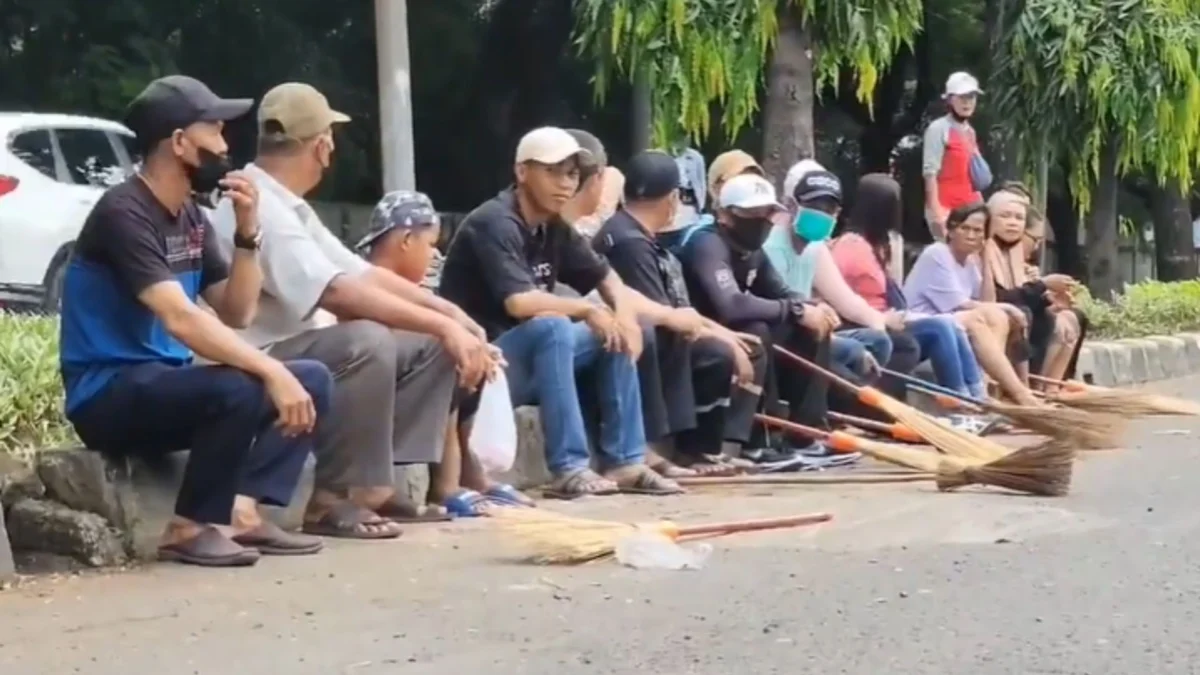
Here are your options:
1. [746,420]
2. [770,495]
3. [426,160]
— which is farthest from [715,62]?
[426,160]

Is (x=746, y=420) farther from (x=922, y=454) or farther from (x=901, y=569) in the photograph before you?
(x=901, y=569)

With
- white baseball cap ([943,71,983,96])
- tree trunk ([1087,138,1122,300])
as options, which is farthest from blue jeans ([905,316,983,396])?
tree trunk ([1087,138,1122,300])

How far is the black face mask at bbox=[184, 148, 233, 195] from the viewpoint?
640 cm

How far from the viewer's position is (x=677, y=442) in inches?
360

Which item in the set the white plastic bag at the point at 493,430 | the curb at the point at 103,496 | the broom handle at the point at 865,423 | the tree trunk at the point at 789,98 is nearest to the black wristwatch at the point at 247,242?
the curb at the point at 103,496

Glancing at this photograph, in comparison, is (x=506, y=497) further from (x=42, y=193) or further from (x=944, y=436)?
(x=42, y=193)

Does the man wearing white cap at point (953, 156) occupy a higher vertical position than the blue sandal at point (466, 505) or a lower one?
higher

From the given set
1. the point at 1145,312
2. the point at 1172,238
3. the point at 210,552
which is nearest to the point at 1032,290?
the point at 1145,312

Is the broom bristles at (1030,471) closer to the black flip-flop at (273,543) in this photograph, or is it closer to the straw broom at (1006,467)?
the straw broom at (1006,467)

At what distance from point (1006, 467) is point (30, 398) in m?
3.61

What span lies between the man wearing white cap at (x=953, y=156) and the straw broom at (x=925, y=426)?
3541mm

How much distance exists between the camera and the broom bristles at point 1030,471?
8.15 meters

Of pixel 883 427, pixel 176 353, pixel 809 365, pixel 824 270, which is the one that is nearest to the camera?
pixel 176 353

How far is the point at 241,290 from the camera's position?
22.0 feet
